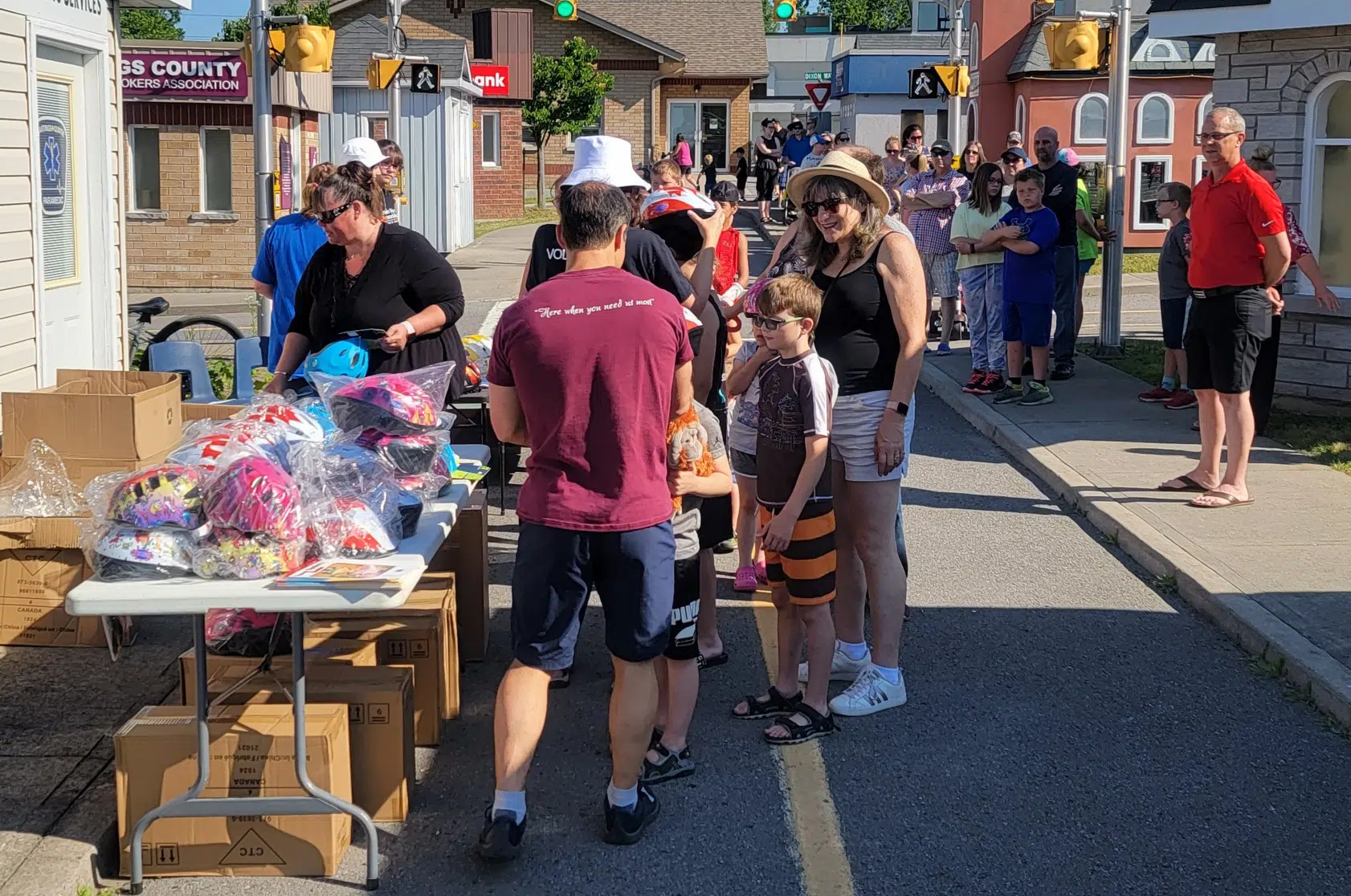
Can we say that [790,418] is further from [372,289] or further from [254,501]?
[254,501]

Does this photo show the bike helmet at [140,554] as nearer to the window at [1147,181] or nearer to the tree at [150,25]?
the window at [1147,181]

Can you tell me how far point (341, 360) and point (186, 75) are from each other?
1618 centimetres

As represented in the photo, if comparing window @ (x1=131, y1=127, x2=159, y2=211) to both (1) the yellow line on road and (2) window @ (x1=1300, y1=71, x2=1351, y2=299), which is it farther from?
(1) the yellow line on road

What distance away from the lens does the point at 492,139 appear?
39469 millimetres

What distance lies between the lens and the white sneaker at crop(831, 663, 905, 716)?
568cm

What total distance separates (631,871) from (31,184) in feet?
20.0

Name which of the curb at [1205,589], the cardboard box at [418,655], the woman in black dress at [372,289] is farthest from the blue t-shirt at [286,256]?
the curb at [1205,589]

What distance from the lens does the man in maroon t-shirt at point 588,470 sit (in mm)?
4180

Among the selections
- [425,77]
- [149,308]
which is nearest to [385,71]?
[425,77]

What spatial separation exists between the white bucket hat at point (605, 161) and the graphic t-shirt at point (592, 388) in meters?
1.53

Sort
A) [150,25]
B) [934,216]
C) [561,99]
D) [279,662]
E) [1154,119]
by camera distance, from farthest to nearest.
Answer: [150,25]
[561,99]
[1154,119]
[934,216]
[279,662]

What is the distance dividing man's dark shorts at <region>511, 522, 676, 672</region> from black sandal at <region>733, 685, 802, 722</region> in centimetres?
126

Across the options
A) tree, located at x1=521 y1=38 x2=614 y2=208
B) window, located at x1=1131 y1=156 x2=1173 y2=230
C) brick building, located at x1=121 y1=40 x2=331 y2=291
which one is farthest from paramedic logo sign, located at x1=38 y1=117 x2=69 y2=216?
tree, located at x1=521 y1=38 x2=614 y2=208

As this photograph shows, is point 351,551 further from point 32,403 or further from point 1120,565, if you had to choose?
point 1120,565
